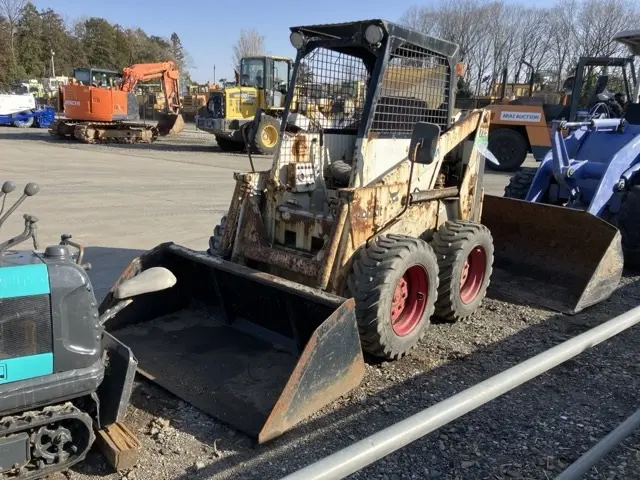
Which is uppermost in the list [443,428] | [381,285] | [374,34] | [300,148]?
[374,34]

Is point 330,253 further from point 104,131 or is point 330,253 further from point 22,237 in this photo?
point 104,131

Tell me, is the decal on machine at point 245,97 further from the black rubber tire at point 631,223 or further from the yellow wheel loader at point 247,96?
the black rubber tire at point 631,223

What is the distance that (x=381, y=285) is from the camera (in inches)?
153

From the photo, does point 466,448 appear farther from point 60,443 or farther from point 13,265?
point 13,265

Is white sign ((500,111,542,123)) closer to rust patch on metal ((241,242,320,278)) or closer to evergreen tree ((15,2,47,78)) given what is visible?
rust patch on metal ((241,242,320,278))

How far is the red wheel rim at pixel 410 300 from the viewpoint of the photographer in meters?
4.34

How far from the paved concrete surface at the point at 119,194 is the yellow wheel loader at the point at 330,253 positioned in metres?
1.62

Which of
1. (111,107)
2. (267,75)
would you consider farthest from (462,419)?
(111,107)

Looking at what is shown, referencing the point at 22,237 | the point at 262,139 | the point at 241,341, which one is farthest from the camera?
the point at 262,139

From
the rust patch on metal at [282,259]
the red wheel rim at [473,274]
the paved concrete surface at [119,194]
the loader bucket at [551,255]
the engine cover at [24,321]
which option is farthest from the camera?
the paved concrete surface at [119,194]

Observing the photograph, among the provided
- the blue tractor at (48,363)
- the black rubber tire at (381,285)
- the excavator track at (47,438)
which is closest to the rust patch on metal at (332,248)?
the black rubber tire at (381,285)

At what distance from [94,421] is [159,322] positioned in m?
1.65

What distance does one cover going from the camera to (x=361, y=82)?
203 inches

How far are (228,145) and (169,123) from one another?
4733 mm
